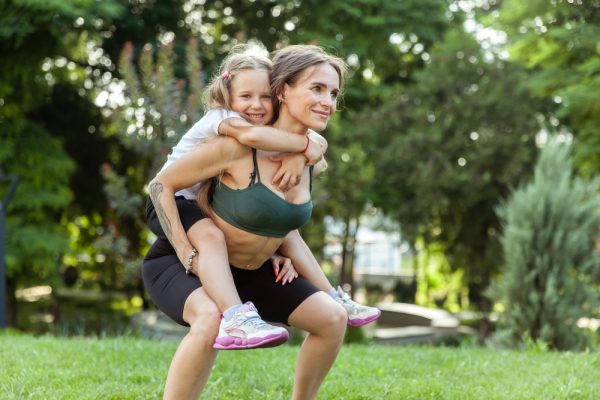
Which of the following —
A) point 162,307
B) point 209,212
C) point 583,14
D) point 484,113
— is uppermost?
point 583,14

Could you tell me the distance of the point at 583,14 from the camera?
1054cm

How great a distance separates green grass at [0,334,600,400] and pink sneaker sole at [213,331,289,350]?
1625 mm

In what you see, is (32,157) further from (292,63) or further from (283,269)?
(292,63)

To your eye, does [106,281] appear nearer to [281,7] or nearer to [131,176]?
[131,176]

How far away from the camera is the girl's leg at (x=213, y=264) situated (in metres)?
2.86

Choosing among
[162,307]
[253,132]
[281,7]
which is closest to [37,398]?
[162,307]

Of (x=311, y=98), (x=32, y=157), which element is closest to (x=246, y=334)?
(x=311, y=98)

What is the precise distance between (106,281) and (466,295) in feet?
34.3

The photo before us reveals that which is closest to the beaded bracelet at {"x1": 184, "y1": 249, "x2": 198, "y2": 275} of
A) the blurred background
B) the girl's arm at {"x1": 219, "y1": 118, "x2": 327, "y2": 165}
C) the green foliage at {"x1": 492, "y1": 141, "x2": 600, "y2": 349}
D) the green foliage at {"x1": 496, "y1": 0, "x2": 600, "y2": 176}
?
the girl's arm at {"x1": 219, "y1": 118, "x2": 327, "y2": 165}

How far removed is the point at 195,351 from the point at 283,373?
223 cm

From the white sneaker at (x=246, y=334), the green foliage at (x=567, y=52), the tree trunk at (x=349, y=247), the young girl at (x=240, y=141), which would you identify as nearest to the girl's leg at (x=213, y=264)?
the young girl at (x=240, y=141)

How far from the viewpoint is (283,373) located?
496 centimetres

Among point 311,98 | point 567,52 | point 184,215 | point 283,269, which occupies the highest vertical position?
point 567,52

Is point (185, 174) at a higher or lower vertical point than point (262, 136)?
lower
